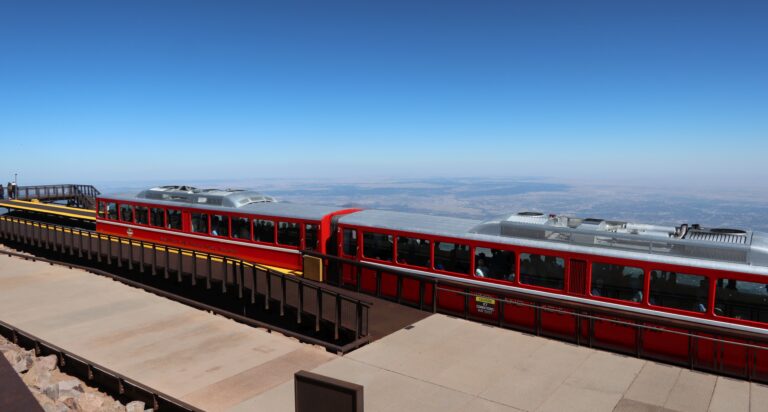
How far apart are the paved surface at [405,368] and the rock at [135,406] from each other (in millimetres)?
445

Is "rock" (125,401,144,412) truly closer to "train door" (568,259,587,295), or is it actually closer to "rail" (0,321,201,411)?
"rail" (0,321,201,411)

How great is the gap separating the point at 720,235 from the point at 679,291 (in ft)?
6.29

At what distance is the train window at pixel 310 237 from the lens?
18.1 m

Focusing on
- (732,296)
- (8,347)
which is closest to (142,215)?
(8,347)

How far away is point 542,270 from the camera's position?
12.7 meters

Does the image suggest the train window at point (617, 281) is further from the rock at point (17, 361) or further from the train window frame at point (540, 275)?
Result: the rock at point (17, 361)

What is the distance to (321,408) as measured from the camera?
4551mm

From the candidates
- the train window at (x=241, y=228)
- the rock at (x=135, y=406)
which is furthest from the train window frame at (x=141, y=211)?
the rock at (x=135, y=406)

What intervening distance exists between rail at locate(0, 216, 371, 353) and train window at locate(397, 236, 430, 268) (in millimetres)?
2430

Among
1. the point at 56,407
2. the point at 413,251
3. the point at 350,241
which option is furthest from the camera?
the point at 350,241

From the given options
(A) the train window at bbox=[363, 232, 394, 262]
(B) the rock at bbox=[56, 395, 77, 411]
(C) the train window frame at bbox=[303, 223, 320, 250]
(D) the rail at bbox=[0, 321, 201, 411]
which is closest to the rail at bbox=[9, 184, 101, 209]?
(C) the train window frame at bbox=[303, 223, 320, 250]

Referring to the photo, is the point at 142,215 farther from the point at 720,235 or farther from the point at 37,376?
the point at 720,235

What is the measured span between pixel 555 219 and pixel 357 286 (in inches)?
252

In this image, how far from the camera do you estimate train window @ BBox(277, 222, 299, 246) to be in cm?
1872
